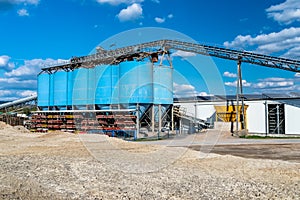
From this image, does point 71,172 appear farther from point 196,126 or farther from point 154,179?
point 196,126

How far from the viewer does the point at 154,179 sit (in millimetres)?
12398

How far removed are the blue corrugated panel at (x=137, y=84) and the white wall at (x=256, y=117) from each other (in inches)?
544

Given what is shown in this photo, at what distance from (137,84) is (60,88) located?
15512 millimetres

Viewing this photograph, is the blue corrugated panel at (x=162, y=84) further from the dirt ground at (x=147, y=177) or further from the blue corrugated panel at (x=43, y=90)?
the blue corrugated panel at (x=43, y=90)

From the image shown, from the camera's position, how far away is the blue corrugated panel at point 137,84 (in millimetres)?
32969

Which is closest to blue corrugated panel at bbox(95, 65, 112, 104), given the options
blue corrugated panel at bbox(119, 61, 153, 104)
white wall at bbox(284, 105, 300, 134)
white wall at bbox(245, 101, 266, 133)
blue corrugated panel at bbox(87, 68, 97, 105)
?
blue corrugated panel at bbox(87, 68, 97, 105)

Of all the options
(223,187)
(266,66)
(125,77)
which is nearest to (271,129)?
(266,66)

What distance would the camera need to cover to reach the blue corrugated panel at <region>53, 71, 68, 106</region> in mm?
42875

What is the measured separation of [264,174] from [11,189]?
388 inches

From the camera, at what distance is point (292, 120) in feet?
121

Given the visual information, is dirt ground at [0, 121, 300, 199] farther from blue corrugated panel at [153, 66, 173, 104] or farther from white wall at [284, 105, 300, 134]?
white wall at [284, 105, 300, 134]

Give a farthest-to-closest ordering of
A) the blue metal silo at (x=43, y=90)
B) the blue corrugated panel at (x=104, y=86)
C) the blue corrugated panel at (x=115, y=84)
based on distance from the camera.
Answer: the blue metal silo at (x=43, y=90) → the blue corrugated panel at (x=104, y=86) → the blue corrugated panel at (x=115, y=84)

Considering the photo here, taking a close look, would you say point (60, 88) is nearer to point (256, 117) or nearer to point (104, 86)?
point (104, 86)

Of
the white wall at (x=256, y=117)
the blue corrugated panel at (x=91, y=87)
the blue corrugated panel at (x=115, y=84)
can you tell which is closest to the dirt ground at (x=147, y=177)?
the blue corrugated panel at (x=115, y=84)
